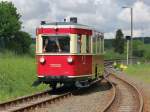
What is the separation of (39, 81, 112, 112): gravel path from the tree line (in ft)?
131

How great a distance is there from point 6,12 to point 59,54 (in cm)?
4688

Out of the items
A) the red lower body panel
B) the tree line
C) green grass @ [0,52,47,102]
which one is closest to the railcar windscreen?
the red lower body panel

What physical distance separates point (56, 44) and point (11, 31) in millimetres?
44733

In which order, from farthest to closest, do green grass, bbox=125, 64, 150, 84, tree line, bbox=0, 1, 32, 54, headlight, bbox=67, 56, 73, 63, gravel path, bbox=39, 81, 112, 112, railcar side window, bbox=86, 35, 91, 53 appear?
tree line, bbox=0, 1, 32, 54
green grass, bbox=125, 64, 150, 84
railcar side window, bbox=86, 35, 91, 53
headlight, bbox=67, 56, 73, 63
gravel path, bbox=39, 81, 112, 112

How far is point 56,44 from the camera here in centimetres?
2342

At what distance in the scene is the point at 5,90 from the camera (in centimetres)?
2344

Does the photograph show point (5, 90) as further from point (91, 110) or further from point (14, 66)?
point (14, 66)

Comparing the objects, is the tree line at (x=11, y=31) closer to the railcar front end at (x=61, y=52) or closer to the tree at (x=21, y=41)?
the tree at (x=21, y=41)

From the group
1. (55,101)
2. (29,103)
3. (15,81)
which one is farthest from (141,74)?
(29,103)

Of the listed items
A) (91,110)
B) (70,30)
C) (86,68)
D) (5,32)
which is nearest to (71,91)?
(86,68)

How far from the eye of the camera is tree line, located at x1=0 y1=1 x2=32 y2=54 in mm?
65438

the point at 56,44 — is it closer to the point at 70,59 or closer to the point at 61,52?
the point at 61,52

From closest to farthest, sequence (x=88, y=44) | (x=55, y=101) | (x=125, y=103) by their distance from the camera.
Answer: (x=125, y=103) < (x=55, y=101) < (x=88, y=44)

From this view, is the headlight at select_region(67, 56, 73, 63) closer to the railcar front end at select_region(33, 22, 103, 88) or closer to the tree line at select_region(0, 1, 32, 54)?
the railcar front end at select_region(33, 22, 103, 88)
